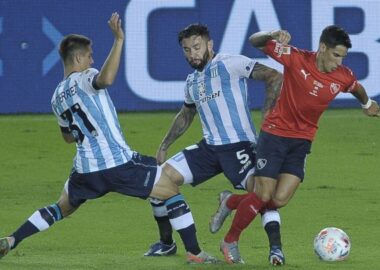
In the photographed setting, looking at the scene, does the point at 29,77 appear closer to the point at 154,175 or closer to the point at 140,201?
the point at 140,201

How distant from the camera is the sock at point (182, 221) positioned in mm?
9703

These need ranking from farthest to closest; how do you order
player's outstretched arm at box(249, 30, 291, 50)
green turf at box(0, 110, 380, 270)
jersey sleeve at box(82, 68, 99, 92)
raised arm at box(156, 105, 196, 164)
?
raised arm at box(156, 105, 196, 164), green turf at box(0, 110, 380, 270), player's outstretched arm at box(249, 30, 291, 50), jersey sleeve at box(82, 68, 99, 92)

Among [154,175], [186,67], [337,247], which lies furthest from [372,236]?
[186,67]

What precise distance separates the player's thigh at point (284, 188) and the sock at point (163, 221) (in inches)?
38.4

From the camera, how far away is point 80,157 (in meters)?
9.70

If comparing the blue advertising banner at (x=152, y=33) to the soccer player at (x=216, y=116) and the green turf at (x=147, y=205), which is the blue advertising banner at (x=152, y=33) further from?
the soccer player at (x=216, y=116)

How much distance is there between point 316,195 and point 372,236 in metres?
2.78

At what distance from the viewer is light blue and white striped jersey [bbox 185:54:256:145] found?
10.3 metres

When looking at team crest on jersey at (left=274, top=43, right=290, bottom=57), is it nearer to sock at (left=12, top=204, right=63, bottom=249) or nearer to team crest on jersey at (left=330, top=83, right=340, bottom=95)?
team crest on jersey at (left=330, top=83, right=340, bottom=95)

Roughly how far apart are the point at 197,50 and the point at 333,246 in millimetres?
1895

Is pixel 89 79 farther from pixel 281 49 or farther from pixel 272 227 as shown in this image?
pixel 272 227

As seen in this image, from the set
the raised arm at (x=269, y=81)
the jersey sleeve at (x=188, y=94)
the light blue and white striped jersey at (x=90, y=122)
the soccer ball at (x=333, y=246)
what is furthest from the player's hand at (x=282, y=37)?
the soccer ball at (x=333, y=246)

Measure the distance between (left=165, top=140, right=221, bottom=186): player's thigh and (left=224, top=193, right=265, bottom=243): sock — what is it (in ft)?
1.91

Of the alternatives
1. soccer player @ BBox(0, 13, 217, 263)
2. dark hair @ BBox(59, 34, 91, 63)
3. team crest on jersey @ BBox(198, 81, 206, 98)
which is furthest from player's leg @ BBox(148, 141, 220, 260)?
dark hair @ BBox(59, 34, 91, 63)
